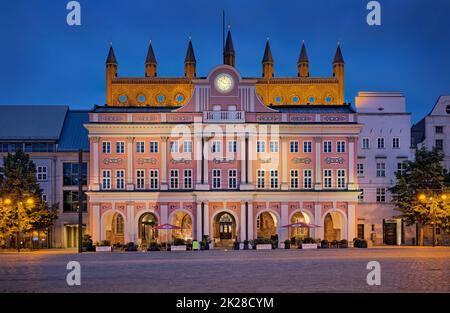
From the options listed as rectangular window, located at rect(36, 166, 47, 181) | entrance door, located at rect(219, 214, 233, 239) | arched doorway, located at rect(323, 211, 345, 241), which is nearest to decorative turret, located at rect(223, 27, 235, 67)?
entrance door, located at rect(219, 214, 233, 239)

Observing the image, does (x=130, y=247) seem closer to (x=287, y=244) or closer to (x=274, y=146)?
(x=287, y=244)

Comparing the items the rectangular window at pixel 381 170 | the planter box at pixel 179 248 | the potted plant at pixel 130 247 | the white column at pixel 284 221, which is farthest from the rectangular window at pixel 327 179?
the potted plant at pixel 130 247

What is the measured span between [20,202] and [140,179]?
13009mm

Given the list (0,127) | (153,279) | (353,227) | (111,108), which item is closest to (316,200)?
(353,227)

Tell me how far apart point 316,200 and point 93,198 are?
23244mm

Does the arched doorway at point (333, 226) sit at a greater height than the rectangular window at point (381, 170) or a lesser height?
lesser

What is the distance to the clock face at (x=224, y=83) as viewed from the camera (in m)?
80.8

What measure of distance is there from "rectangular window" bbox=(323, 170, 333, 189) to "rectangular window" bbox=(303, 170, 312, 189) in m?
1.48

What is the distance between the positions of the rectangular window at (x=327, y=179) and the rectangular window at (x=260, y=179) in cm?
637

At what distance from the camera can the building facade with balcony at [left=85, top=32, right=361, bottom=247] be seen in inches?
3125

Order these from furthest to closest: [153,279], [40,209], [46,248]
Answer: [46,248]
[40,209]
[153,279]

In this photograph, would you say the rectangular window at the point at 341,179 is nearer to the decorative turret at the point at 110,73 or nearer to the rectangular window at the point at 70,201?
the rectangular window at the point at 70,201

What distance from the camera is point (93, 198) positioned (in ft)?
260

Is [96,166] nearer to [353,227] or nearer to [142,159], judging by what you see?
[142,159]
